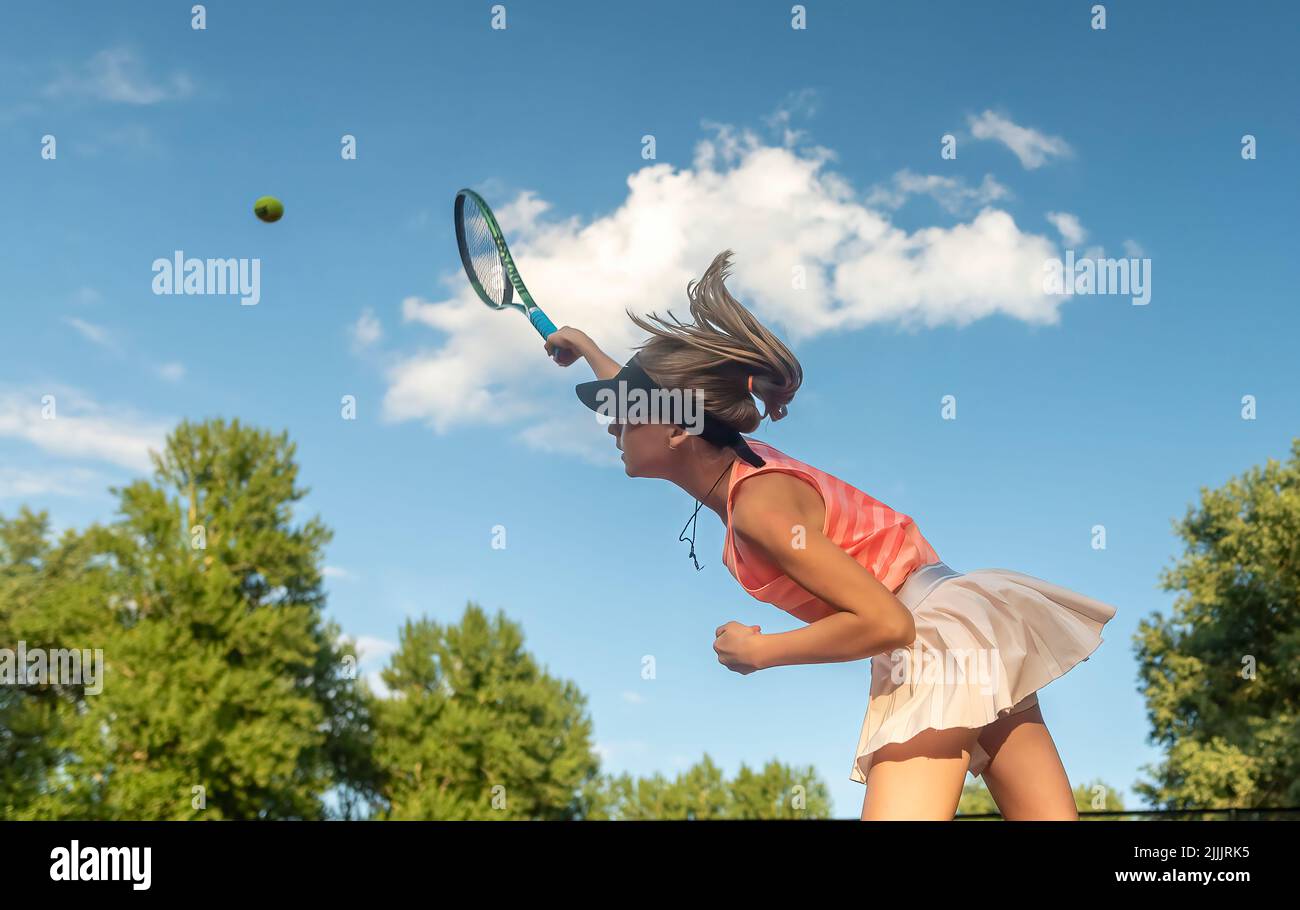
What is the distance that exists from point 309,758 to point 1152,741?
24002mm

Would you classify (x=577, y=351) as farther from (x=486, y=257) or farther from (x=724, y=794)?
(x=724, y=794)

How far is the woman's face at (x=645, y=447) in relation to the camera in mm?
4723

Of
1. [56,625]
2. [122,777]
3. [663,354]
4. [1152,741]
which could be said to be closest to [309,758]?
[122,777]

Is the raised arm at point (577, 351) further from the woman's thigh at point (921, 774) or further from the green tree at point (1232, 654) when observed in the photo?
the green tree at point (1232, 654)

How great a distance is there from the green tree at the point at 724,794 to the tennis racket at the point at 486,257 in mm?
44607

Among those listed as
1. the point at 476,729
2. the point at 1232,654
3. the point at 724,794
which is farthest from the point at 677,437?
the point at 724,794

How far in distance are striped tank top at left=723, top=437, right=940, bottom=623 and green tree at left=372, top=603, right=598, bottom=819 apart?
109 feet

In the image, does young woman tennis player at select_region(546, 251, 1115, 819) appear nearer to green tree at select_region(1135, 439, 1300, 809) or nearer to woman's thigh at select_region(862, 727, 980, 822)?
woman's thigh at select_region(862, 727, 980, 822)

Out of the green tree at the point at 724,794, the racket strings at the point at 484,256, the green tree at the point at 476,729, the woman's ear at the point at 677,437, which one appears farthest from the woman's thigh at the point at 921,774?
the green tree at the point at 724,794

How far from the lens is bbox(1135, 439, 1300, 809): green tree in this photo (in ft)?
85.8

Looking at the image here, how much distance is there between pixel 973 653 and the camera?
4141mm

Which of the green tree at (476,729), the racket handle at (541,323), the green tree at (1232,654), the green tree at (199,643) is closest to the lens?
the racket handle at (541,323)

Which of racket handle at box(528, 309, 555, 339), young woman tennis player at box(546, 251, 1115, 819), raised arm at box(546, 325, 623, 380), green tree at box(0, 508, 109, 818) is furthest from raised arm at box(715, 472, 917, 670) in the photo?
green tree at box(0, 508, 109, 818)
